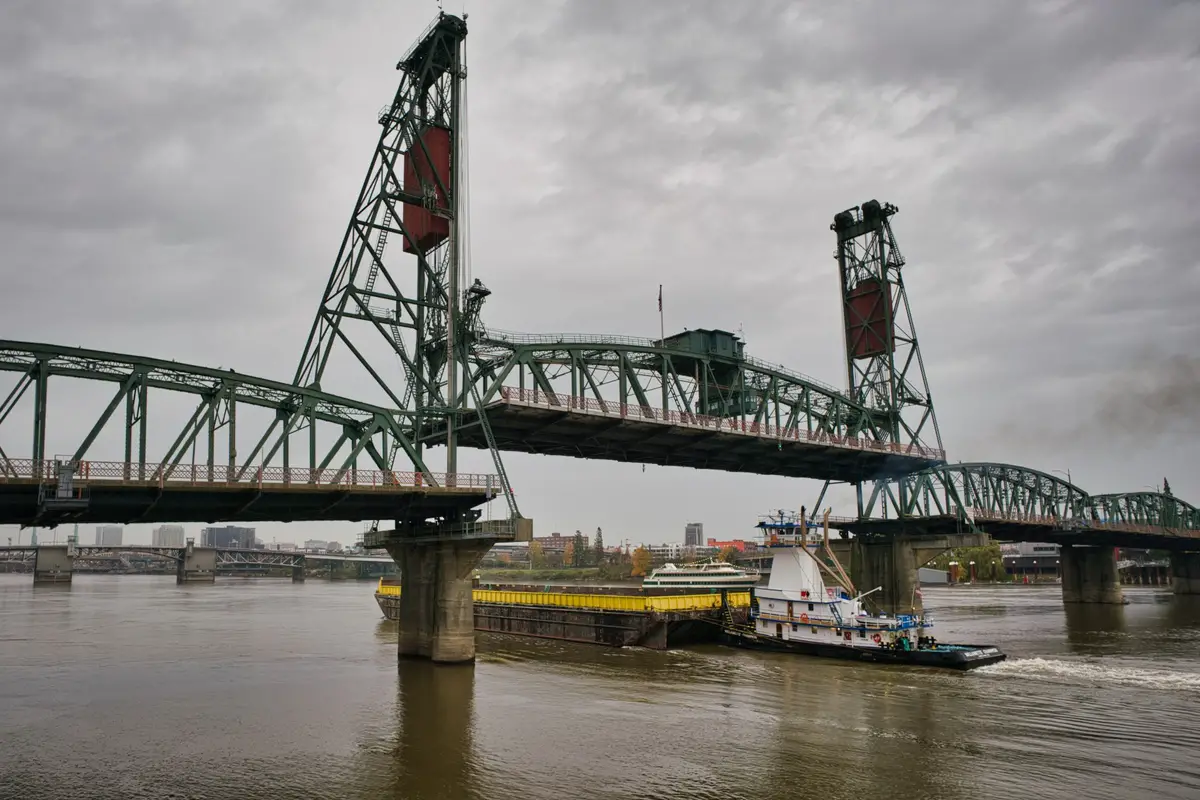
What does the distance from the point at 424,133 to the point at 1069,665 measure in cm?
5216

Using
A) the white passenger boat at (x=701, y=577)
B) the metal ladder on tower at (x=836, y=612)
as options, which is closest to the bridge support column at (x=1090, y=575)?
the white passenger boat at (x=701, y=577)

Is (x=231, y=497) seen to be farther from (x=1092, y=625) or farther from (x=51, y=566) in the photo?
(x=51, y=566)

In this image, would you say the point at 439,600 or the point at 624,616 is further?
the point at 624,616

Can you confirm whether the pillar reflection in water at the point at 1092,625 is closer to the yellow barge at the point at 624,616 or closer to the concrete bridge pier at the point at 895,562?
the concrete bridge pier at the point at 895,562

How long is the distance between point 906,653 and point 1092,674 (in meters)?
→ 9.32

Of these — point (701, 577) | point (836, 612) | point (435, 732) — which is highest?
point (701, 577)

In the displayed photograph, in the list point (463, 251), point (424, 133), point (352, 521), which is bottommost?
point (352, 521)

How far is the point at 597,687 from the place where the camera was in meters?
40.5

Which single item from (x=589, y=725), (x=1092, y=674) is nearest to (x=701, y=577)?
(x=1092, y=674)

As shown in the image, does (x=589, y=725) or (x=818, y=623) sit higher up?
(x=818, y=623)

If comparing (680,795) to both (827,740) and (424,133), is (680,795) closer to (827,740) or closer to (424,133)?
(827,740)

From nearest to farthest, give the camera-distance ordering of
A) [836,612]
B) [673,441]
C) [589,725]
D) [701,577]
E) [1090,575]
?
[589,725], [836,612], [673,441], [701,577], [1090,575]

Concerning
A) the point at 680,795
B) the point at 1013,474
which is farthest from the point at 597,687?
the point at 1013,474

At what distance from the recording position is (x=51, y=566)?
183625 millimetres
